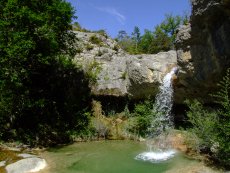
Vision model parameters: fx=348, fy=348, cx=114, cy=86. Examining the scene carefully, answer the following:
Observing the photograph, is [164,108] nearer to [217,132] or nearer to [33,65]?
[217,132]

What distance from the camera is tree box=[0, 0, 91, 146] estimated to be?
16.5 meters

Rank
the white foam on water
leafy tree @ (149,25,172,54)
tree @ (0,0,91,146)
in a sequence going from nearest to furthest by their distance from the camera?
the white foam on water → tree @ (0,0,91,146) → leafy tree @ (149,25,172,54)

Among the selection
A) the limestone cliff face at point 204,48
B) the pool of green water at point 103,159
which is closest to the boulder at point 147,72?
the limestone cliff face at point 204,48

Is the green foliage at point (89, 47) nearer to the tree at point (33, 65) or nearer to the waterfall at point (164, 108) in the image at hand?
the tree at point (33, 65)

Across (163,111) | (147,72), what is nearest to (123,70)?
(147,72)

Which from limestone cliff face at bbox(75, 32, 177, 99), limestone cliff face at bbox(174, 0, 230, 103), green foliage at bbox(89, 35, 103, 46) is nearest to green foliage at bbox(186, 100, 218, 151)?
limestone cliff face at bbox(174, 0, 230, 103)

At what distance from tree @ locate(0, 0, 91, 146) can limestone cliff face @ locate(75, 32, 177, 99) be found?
2.14m

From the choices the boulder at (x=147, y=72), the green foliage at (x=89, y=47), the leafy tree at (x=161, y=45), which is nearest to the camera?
the boulder at (x=147, y=72)

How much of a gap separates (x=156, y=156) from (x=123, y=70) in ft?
28.6

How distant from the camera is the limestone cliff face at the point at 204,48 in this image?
13602mm

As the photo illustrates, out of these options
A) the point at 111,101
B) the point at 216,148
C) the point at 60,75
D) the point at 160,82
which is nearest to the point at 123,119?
the point at 111,101

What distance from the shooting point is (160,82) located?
739 inches

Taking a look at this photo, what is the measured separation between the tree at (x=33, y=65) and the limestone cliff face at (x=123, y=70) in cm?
214

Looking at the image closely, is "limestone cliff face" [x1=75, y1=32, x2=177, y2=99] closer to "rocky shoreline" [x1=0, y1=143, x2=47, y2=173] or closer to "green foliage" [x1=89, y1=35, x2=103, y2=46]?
"green foliage" [x1=89, y1=35, x2=103, y2=46]
